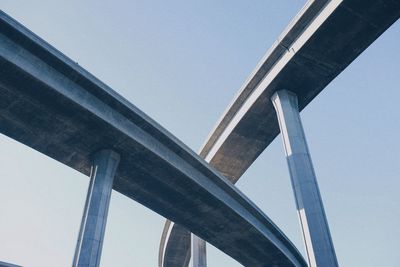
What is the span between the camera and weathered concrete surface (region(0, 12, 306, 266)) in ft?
56.4

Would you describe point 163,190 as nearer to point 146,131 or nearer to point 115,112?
point 146,131

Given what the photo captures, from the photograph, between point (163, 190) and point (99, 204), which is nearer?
point (99, 204)

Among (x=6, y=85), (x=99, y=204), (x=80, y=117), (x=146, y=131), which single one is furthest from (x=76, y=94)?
(x=99, y=204)

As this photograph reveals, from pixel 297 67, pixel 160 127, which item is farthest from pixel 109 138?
pixel 297 67

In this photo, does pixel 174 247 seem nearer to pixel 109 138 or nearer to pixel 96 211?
pixel 96 211

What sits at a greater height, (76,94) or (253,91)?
(253,91)

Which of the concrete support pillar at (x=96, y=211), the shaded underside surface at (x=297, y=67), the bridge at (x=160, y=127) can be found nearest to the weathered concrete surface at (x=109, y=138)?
the bridge at (x=160, y=127)

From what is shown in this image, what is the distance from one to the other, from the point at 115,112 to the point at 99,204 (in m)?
4.96

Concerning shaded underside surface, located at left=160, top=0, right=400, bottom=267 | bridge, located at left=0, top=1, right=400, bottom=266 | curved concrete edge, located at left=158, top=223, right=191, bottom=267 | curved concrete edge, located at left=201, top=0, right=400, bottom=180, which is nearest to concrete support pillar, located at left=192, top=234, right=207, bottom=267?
curved concrete edge, located at left=158, top=223, right=191, bottom=267

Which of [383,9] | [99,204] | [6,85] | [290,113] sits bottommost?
[99,204]

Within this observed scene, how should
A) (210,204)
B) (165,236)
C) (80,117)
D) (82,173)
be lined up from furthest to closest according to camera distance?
1. (165,236)
2. (210,204)
3. (82,173)
4. (80,117)

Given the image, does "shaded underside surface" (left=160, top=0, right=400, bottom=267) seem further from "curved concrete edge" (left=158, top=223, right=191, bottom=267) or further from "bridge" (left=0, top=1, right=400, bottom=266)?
"curved concrete edge" (left=158, top=223, right=191, bottom=267)

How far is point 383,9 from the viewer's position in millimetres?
20500

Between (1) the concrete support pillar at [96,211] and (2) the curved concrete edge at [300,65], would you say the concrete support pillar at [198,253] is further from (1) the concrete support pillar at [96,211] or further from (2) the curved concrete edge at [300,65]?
(1) the concrete support pillar at [96,211]
